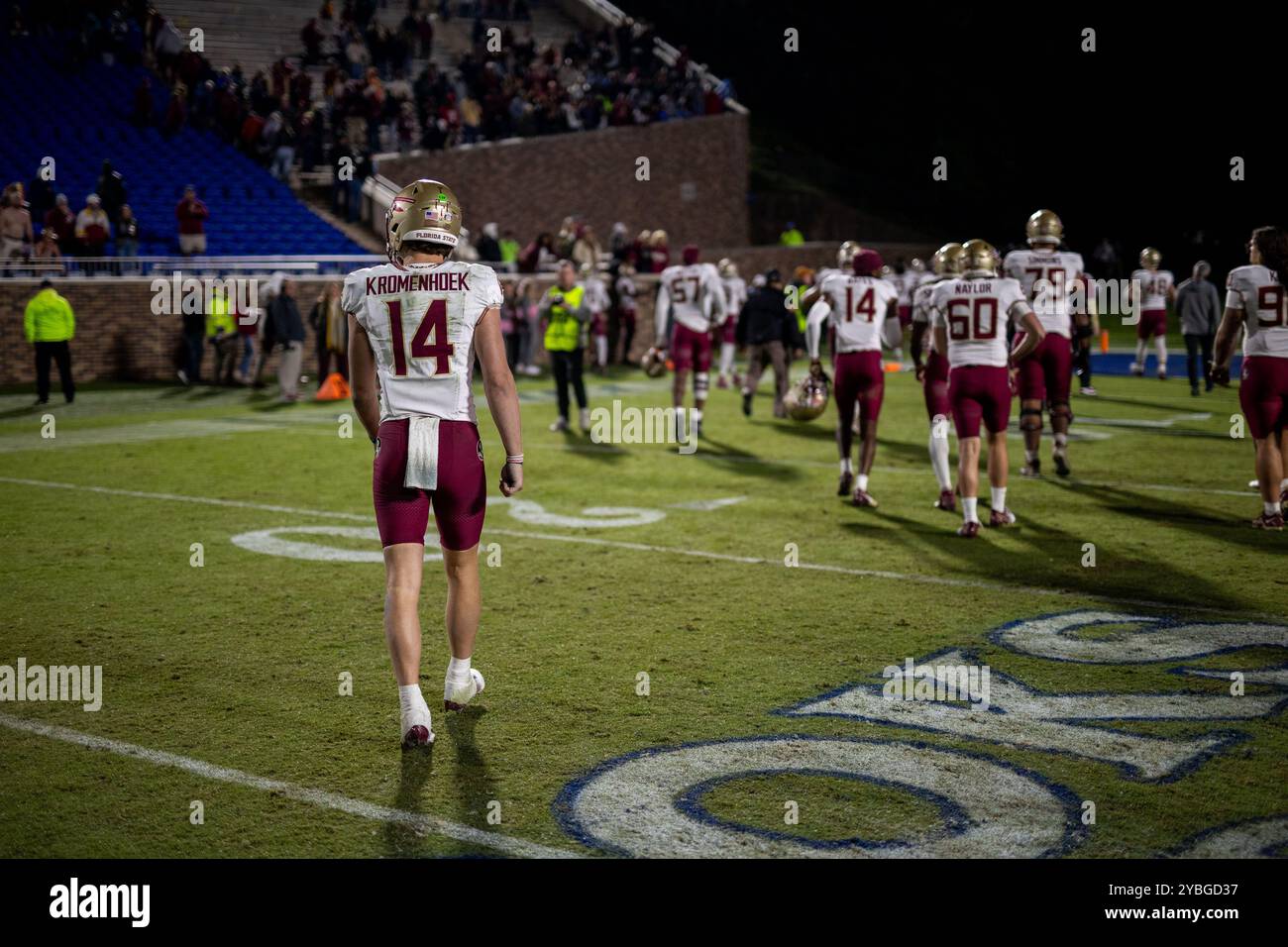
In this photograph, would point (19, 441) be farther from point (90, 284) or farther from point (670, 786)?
point (670, 786)

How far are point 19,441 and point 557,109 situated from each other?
69.6ft

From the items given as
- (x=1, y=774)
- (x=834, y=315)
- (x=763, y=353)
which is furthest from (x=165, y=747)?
(x=763, y=353)

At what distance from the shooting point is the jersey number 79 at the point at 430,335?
5145mm

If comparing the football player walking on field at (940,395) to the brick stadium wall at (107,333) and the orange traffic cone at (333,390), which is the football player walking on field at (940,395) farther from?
the brick stadium wall at (107,333)

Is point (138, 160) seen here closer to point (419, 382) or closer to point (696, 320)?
point (696, 320)

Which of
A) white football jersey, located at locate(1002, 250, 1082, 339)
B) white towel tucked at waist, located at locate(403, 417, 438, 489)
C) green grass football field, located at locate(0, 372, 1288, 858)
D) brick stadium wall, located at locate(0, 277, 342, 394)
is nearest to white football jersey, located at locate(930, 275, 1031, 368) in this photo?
green grass football field, located at locate(0, 372, 1288, 858)

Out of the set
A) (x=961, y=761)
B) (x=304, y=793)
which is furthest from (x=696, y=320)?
(x=304, y=793)

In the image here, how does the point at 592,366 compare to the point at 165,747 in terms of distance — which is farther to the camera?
the point at 592,366

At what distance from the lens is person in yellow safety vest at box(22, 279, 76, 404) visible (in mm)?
17844

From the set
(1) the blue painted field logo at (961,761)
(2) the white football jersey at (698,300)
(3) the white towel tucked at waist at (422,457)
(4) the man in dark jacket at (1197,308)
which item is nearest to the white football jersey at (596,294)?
(2) the white football jersey at (698,300)

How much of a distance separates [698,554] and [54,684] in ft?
13.8

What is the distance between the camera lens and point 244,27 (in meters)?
33.5

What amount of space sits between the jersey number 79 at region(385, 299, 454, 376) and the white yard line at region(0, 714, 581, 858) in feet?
5.39

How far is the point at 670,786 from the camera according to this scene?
15.5 feet
